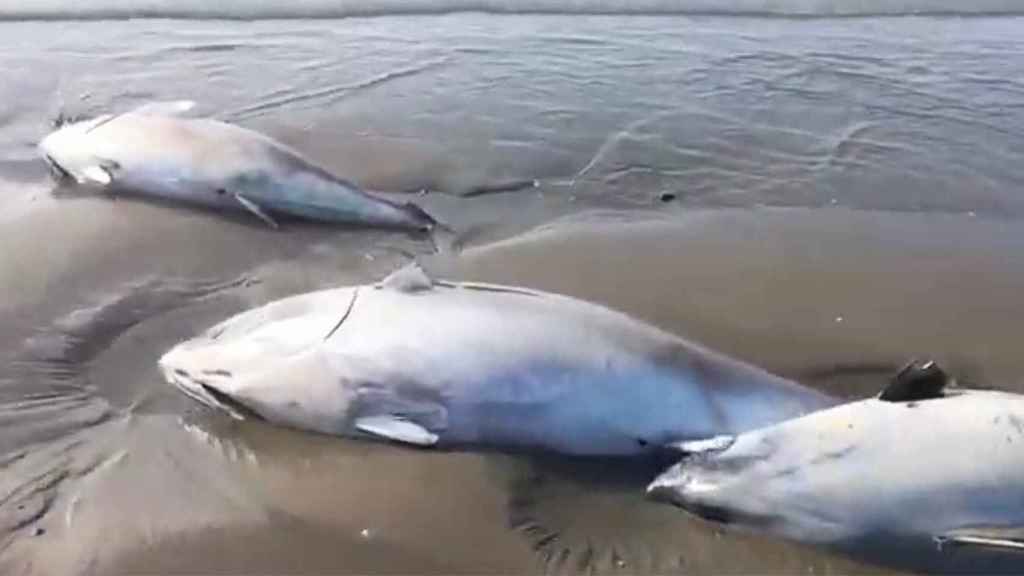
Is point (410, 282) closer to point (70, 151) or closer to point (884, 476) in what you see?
point (884, 476)

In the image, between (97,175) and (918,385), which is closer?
(918,385)

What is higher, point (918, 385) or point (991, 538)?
point (918, 385)

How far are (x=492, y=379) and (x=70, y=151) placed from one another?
10.4 feet

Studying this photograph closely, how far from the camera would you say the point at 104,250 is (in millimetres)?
5348

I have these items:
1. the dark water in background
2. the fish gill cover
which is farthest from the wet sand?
the fish gill cover

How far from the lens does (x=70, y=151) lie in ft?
19.9

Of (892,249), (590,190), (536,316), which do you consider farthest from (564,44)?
(536,316)

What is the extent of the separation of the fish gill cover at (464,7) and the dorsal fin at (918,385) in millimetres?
6101

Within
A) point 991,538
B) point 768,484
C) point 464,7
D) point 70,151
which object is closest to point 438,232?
point 70,151

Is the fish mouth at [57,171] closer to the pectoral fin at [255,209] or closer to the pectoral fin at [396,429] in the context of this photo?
the pectoral fin at [255,209]

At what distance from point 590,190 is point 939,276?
1665mm

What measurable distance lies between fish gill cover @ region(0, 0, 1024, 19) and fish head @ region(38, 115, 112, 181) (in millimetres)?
3460

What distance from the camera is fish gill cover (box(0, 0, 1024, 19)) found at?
30.7 feet

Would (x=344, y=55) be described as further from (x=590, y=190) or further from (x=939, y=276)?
(x=939, y=276)
